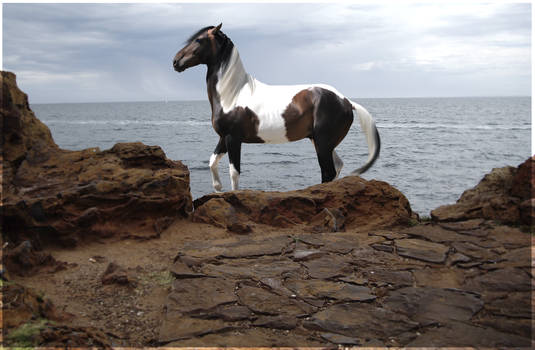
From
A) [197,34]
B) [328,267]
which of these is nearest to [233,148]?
[197,34]

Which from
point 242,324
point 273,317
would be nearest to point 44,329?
point 242,324

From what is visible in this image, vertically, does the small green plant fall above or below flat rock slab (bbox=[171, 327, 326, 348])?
above

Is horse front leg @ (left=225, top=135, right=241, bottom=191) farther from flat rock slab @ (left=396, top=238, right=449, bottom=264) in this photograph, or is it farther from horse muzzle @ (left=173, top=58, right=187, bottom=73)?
flat rock slab @ (left=396, top=238, right=449, bottom=264)

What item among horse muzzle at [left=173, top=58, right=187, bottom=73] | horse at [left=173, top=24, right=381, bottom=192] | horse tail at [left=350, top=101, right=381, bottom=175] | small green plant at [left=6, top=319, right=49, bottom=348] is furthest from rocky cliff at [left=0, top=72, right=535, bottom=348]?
horse muzzle at [left=173, top=58, right=187, bottom=73]

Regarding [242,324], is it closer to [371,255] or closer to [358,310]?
[358,310]

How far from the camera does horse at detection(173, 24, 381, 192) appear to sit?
5746 millimetres

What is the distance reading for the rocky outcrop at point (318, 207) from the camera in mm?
5367

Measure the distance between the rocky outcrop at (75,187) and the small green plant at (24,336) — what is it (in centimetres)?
184

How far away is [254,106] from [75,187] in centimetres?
241

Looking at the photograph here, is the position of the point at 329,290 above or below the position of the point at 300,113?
below

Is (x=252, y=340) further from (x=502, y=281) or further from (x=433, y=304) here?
(x=502, y=281)

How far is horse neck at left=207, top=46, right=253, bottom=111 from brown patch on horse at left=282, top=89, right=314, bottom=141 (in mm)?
738

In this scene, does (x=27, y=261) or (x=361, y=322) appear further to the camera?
(x=27, y=261)

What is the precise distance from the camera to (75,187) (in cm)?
464
